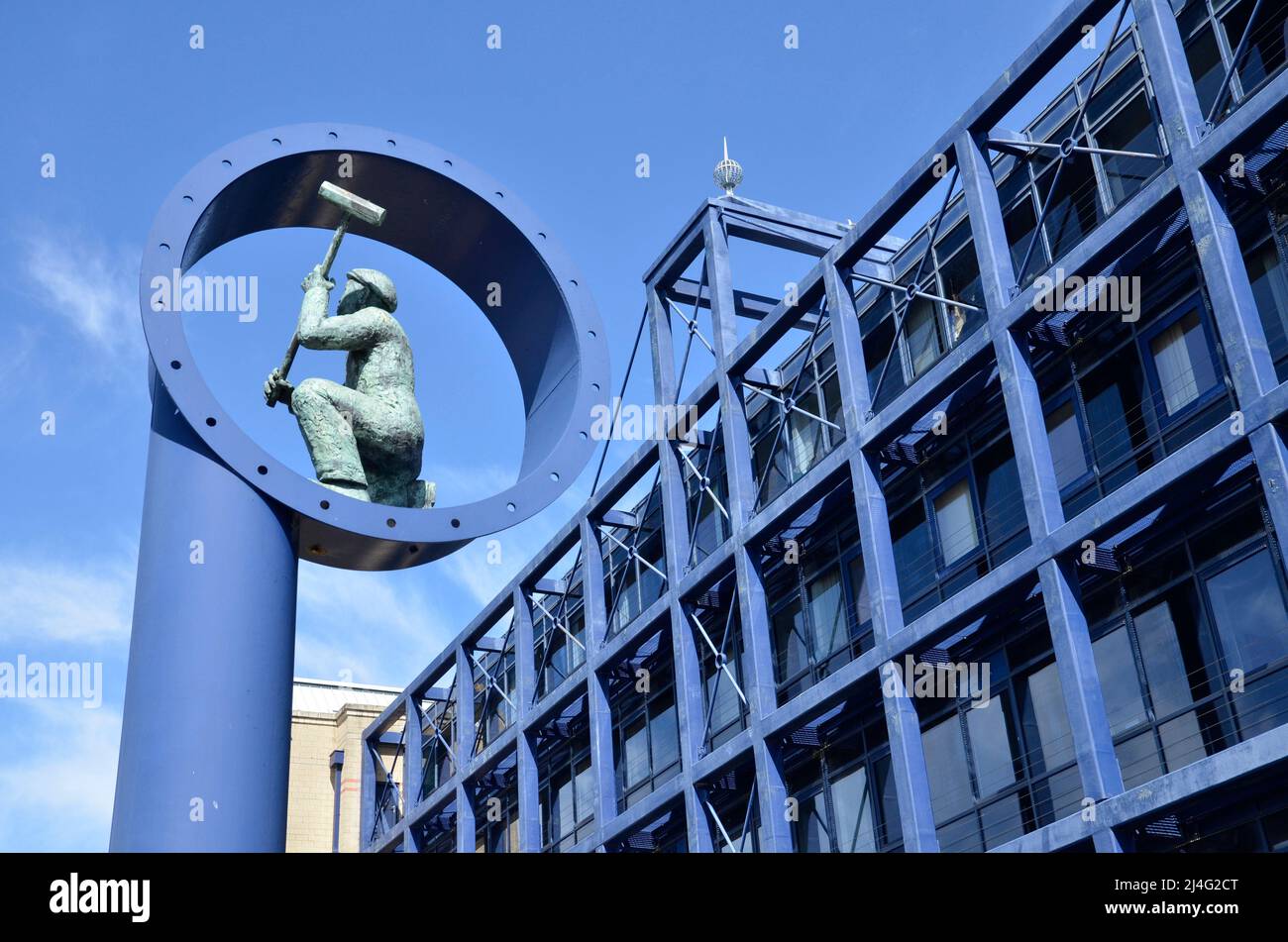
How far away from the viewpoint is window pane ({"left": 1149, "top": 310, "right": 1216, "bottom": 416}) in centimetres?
1980

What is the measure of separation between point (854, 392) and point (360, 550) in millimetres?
19629

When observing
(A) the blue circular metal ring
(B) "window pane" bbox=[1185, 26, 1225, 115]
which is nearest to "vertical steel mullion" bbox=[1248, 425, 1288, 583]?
(B) "window pane" bbox=[1185, 26, 1225, 115]

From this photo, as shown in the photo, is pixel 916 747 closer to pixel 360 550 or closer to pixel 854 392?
pixel 854 392

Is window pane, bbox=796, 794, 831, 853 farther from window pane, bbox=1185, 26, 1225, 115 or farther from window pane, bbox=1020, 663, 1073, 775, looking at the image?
window pane, bbox=1185, 26, 1225, 115

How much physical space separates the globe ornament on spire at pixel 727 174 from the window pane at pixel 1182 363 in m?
13.7

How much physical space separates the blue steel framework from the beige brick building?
209 inches

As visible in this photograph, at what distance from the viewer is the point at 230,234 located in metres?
6.36

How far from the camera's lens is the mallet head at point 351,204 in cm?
639

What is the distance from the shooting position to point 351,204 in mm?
6414

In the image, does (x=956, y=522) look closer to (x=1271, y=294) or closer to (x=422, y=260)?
(x=1271, y=294)

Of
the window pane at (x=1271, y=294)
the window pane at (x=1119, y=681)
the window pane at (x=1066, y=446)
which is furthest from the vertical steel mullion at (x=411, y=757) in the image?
the window pane at (x=1271, y=294)
